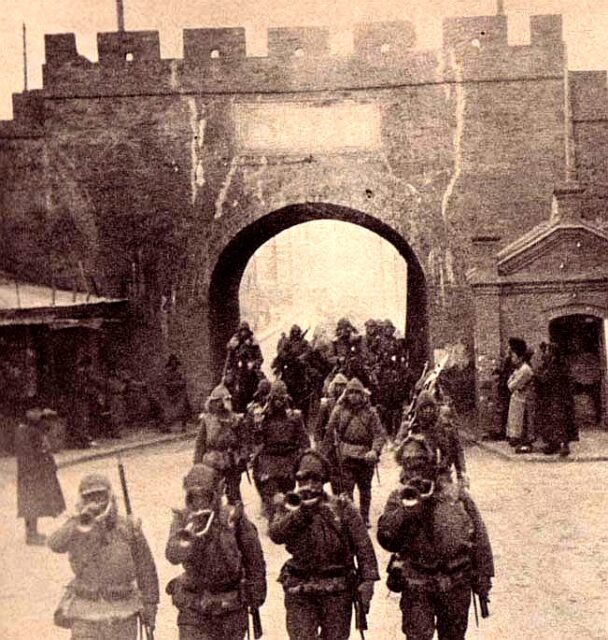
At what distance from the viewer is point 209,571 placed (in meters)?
A: 5.42

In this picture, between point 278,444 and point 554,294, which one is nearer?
point 278,444

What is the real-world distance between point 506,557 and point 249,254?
13.1m

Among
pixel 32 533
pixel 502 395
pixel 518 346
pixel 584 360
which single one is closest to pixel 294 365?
pixel 502 395

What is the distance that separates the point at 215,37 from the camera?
18547mm

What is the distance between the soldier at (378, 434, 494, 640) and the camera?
5.58 meters

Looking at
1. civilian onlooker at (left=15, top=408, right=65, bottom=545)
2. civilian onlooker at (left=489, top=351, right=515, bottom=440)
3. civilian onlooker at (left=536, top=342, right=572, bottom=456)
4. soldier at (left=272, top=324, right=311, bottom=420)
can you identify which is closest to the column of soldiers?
civilian onlooker at (left=15, top=408, right=65, bottom=545)

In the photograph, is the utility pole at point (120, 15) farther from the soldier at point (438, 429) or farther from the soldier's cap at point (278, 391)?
the soldier at point (438, 429)

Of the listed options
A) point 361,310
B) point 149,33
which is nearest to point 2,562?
point 149,33

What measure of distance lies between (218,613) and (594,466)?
9.14m

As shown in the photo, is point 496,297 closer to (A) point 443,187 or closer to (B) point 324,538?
(A) point 443,187

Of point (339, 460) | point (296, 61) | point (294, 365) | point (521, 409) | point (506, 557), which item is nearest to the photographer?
point (506, 557)

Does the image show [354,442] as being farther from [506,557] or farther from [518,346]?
[518,346]

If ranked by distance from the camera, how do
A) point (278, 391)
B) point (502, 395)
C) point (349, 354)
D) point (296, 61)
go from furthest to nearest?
point (296, 61)
point (502, 395)
point (349, 354)
point (278, 391)

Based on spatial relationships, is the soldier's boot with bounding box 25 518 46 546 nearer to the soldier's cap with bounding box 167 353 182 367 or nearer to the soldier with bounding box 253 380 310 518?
the soldier with bounding box 253 380 310 518
